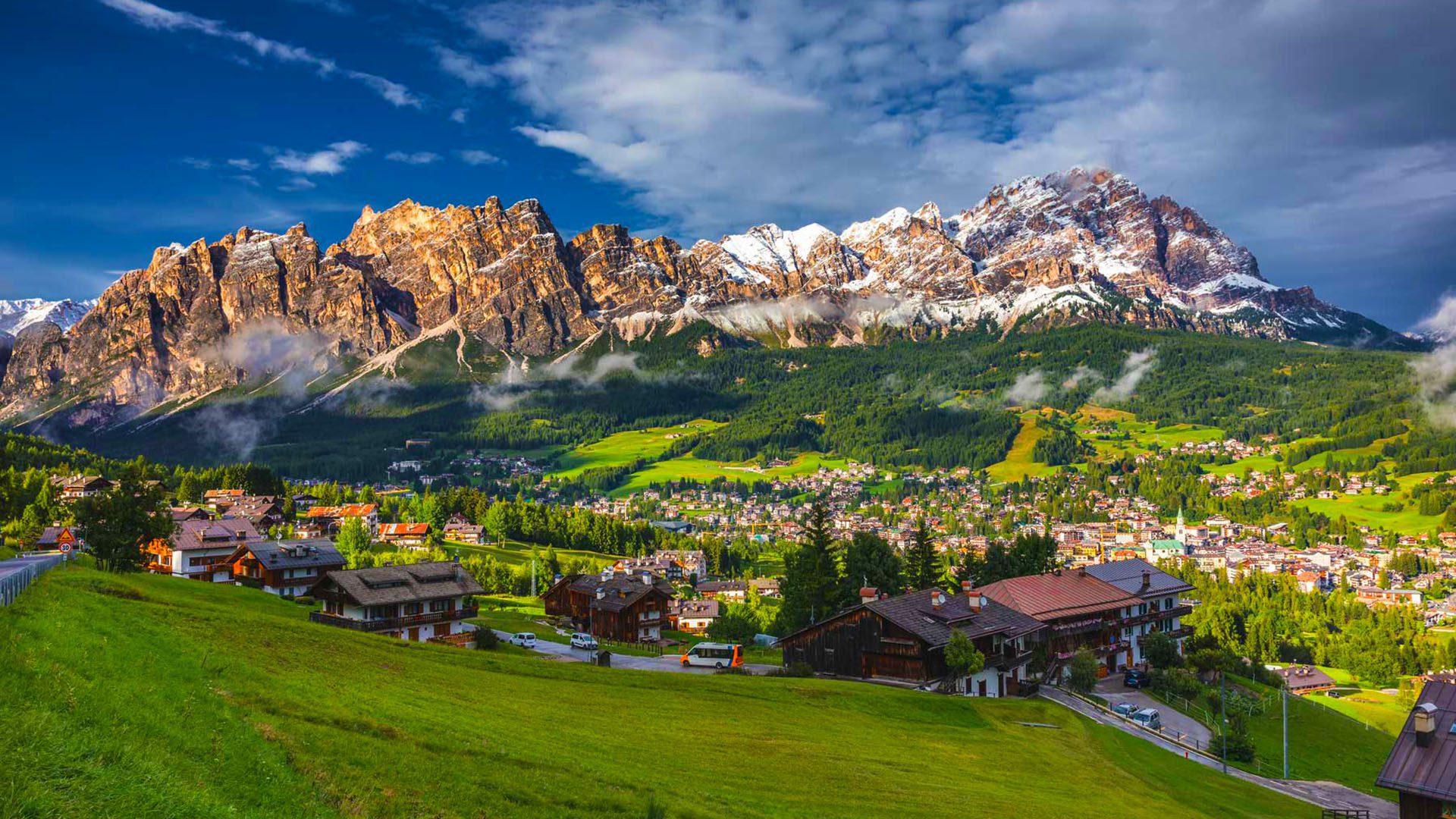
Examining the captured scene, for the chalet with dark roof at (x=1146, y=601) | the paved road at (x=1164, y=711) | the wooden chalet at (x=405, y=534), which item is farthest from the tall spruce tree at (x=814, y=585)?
the wooden chalet at (x=405, y=534)

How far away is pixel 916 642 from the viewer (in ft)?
200

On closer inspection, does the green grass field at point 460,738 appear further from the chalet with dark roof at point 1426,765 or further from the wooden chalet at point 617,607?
the wooden chalet at point 617,607

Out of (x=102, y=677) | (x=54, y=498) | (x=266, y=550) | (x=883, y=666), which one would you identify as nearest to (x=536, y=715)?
(x=102, y=677)

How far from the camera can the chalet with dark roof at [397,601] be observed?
7231cm

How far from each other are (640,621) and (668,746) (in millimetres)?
68309

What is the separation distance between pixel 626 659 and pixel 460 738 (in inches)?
2020

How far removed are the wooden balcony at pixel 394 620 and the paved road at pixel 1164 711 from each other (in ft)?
186

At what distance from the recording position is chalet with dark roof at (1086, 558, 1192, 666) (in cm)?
8594

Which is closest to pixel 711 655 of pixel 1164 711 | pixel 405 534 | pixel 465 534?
pixel 1164 711

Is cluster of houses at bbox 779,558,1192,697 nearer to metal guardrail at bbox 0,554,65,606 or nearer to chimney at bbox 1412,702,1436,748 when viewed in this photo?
chimney at bbox 1412,702,1436,748

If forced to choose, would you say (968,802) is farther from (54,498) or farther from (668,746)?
(54,498)

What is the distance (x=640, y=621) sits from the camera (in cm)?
9906

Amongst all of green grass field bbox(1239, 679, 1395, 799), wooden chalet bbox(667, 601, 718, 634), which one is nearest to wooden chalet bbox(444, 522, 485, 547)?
wooden chalet bbox(667, 601, 718, 634)

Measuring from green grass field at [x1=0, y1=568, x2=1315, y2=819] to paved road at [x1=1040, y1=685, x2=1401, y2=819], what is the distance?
295 cm
